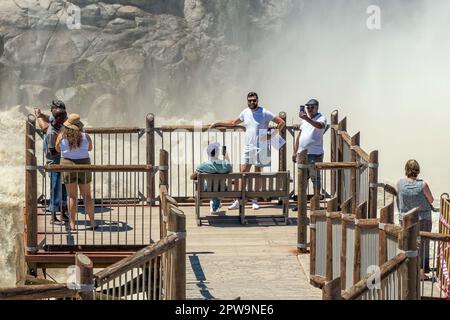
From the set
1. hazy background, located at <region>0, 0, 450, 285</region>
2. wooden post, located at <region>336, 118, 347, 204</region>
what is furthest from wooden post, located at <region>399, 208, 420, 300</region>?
hazy background, located at <region>0, 0, 450, 285</region>

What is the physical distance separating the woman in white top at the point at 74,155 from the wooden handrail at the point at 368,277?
647cm

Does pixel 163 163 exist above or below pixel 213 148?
below

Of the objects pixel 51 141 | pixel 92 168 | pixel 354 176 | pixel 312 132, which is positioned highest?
pixel 312 132

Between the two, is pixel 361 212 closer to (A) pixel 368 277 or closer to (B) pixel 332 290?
(A) pixel 368 277

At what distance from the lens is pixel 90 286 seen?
29.1 ft

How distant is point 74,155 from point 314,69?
140ft

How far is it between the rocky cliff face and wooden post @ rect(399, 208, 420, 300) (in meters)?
42.4

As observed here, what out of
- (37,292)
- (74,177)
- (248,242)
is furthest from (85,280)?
(248,242)

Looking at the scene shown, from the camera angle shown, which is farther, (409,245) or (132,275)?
(132,275)

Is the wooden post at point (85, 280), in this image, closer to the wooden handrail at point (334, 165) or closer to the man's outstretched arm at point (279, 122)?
the wooden handrail at point (334, 165)

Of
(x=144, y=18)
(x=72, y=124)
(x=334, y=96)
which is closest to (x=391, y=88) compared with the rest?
(x=334, y=96)

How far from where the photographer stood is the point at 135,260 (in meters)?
9.76

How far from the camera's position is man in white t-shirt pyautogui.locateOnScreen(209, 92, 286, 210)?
1708 cm
